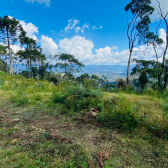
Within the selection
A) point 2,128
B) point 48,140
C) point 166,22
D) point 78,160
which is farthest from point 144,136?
point 166,22

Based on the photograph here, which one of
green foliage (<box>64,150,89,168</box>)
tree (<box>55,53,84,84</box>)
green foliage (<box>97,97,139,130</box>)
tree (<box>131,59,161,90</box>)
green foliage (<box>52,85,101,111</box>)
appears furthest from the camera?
tree (<box>55,53,84,84</box>)

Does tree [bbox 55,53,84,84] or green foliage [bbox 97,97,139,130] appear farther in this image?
tree [bbox 55,53,84,84]

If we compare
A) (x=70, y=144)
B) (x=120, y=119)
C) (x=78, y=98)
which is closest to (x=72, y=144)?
(x=70, y=144)

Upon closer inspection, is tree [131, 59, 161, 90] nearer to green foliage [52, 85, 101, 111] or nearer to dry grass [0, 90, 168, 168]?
green foliage [52, 85, 101, 111]

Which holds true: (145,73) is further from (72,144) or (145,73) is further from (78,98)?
(72,144)

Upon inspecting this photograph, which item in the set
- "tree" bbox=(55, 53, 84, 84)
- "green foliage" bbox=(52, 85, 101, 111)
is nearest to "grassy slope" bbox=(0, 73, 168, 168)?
"green foliage" bbox=(52, 85, 101, 111)

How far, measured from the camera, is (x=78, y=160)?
1543mm

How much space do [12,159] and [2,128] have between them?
1.16 metres

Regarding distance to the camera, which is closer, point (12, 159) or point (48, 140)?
point (12, 159)

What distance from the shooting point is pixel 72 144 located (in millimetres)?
1862

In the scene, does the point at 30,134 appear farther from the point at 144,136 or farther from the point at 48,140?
the point at 144,136

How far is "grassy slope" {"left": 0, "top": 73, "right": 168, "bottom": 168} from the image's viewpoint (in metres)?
1.53

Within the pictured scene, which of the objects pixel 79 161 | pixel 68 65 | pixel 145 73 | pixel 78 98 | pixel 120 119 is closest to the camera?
pixel 79 161

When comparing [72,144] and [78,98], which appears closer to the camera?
[72,144]
